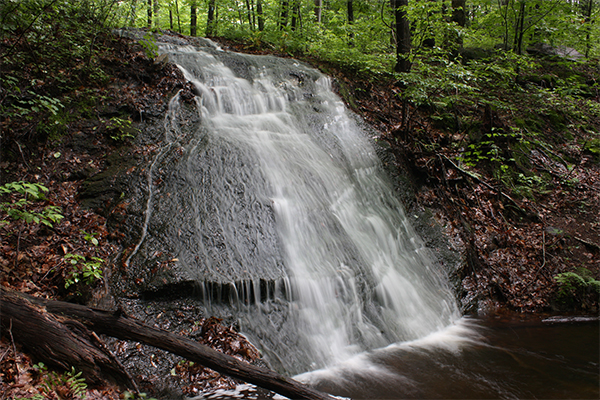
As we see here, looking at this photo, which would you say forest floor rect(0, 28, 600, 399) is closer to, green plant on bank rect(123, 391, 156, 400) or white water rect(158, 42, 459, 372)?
green plant on bank rect(123, 391, 156, 400)

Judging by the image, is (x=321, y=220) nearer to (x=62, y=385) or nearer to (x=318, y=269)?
(x=318, y=269)

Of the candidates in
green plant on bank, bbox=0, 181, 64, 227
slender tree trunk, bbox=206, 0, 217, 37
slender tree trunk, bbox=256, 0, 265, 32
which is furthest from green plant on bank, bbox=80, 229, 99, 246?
slender tree trunk, bbox=256, 0, 265, 32

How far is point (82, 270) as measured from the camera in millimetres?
4059

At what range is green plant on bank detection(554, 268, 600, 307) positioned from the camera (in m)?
6.16

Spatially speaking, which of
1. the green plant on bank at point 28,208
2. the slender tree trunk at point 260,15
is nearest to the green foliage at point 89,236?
the green plant on bank at point 28,208

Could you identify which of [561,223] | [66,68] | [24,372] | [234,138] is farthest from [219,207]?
[561,223]

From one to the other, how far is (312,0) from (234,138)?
1197 centimetres

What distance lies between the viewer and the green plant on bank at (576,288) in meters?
6.16

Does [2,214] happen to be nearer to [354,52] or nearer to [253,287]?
[253,287]

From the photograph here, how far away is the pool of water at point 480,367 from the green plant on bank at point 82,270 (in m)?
2.61

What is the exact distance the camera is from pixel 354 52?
9.95 meters

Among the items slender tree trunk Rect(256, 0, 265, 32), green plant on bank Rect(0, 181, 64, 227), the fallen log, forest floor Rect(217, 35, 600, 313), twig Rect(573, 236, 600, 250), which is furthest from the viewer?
slender tree trunk Rect(256, 0, 265, 32)

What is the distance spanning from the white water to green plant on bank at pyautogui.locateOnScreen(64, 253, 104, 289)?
1.59 m

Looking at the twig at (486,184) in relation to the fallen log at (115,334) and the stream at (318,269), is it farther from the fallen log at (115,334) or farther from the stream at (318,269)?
the fallen log at (115,334)
